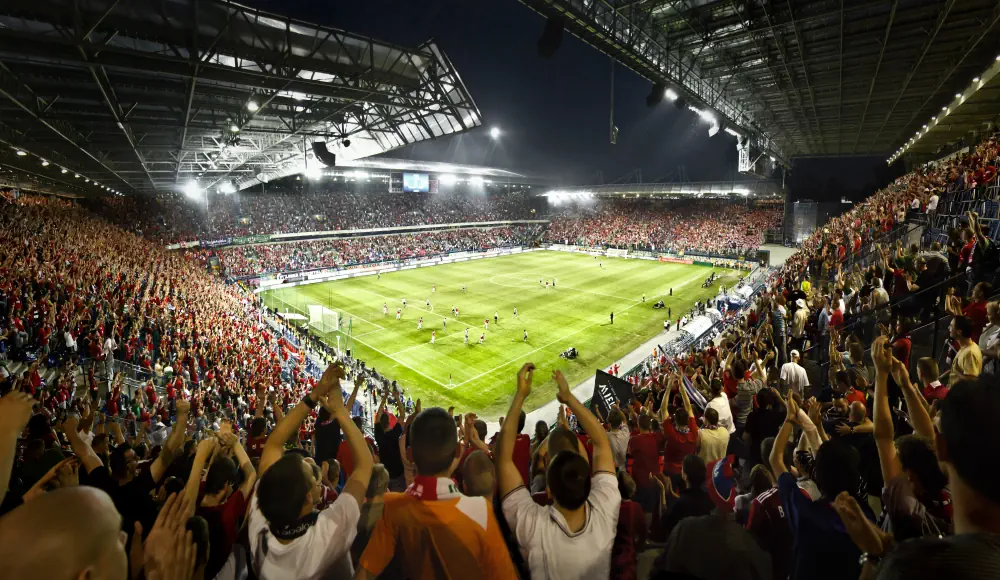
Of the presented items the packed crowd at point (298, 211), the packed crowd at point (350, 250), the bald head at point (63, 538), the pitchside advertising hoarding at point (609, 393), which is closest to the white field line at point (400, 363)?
the pitchside advertising hoarding at point (609, 393)

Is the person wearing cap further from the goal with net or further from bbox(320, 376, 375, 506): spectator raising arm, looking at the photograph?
the goal with net

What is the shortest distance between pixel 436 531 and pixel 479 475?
3.08 feet

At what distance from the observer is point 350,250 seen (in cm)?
5847

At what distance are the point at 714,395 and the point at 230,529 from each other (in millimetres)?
6870

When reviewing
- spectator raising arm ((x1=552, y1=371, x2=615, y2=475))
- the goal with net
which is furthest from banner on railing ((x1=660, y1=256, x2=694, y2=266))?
spectator raising arm ((x1=552, y1=371, x2=615, y2=475))

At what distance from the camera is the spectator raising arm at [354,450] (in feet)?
8.36

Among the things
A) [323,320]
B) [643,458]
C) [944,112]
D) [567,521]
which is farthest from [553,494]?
[944,112]

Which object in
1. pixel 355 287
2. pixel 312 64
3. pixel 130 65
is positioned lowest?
pixel 355 287

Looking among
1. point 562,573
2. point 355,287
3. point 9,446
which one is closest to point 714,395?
point 562,573

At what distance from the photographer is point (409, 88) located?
14961 millimetres

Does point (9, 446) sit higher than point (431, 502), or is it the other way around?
point (9, 446)

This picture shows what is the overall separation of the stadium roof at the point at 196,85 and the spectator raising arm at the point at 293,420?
8.67 m

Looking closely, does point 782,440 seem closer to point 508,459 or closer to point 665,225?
point 508,459

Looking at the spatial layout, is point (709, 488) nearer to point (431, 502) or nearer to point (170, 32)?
point (431, 502)
